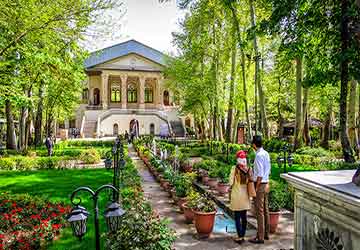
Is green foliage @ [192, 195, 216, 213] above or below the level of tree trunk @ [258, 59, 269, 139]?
below

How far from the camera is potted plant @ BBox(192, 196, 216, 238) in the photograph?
6863mm

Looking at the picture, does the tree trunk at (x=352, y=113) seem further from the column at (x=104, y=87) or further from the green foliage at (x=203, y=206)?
the column at (x=104, y=87)

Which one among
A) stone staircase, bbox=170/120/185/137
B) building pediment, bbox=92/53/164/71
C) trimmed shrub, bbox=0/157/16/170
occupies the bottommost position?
trimmed shrub, bbox=0/157/16/170

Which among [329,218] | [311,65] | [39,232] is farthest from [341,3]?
[39,232]

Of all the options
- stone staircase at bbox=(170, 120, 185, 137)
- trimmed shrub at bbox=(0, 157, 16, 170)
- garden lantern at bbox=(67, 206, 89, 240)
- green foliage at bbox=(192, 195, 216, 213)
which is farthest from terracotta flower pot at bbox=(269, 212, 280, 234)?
stone staircase at bbox=(170, 120, 185, 137)

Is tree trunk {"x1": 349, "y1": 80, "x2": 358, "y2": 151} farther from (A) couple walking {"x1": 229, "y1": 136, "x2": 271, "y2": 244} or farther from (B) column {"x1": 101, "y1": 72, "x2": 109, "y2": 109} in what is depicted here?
(B) column {"x1": 101, "y1": 72, "x2": 109, "y2": 109}

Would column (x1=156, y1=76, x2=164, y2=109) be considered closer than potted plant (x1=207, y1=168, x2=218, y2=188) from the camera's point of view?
No

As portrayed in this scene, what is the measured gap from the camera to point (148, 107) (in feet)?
195

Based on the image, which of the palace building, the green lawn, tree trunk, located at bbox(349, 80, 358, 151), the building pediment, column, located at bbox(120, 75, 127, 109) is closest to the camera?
the green lawn

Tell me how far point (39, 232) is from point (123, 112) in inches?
1850

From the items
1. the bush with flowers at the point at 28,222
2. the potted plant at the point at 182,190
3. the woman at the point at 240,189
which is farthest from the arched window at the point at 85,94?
the woman at the point at 240,189

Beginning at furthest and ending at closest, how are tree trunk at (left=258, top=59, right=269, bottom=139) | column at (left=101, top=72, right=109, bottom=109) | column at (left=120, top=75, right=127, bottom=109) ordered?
1. column at (left=120, top=75, right=127, bottom=109)
2. column at (left=101, top=72, right=109, bottom=109)
3. tree trunk at (left=258, top=59, right=269, bottom=139)

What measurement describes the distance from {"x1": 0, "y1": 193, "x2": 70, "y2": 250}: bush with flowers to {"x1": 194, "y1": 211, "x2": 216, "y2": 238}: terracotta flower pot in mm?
2906

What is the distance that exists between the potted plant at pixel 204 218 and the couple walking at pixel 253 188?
63 centimetres
